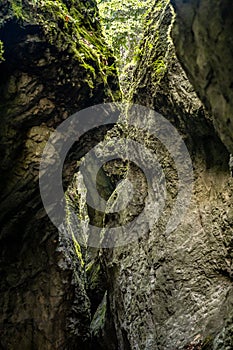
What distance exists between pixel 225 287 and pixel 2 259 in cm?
392

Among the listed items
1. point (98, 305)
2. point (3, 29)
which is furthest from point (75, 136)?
point (98, 305)

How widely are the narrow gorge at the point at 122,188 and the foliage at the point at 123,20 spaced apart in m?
2.96

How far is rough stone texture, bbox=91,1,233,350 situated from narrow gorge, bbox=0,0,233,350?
0.02 m

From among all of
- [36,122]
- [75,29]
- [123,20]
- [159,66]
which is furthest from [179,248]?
[123,20]

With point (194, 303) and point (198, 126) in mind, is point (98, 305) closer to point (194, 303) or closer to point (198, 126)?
point (194, 303)

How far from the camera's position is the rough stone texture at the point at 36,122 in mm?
4395

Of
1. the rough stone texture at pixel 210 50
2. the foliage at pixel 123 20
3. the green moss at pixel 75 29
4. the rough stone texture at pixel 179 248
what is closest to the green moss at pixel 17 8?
the green moss at pixel 75 29

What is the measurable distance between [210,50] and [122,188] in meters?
6.19

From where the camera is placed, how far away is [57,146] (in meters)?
5.29

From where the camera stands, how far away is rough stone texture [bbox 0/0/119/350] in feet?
14.4

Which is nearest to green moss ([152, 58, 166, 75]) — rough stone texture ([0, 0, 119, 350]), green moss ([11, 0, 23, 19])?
rough stone texture ([0, 0, 119, 350])

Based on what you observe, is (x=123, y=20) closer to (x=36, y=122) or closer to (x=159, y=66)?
(x=159, y=66)

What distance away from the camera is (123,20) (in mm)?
9852

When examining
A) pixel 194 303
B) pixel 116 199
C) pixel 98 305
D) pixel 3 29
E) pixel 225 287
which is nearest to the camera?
pixel 3 29
